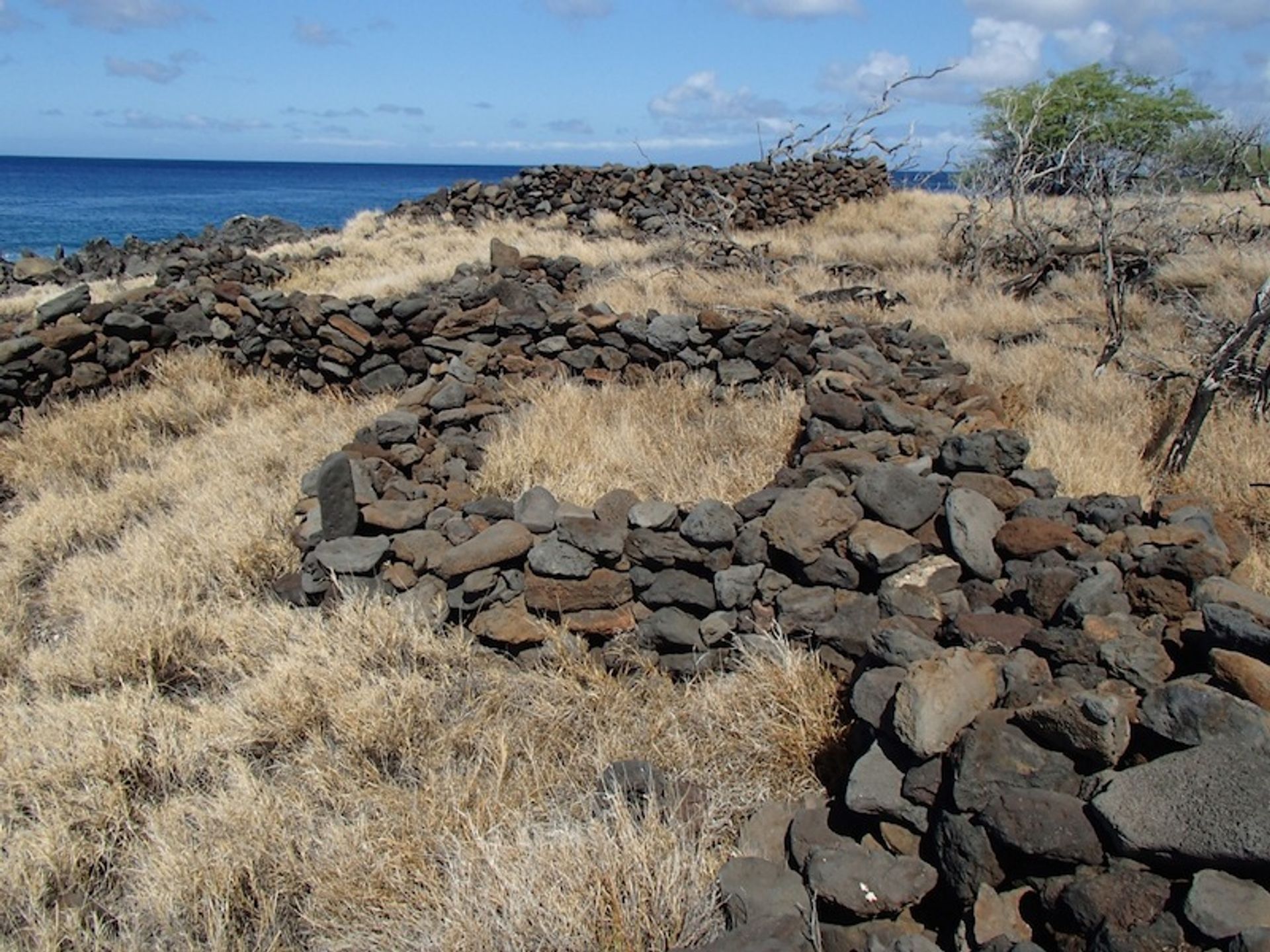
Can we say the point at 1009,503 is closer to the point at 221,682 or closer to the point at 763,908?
the point at 763,908

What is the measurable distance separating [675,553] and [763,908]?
73.7 inches

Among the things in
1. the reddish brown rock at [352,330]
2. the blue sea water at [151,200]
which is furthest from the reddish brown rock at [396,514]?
the blue sea water at [151,200]

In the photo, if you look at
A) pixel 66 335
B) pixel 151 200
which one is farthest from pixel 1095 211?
pixel 151 200

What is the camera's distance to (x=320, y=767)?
11.0 ft

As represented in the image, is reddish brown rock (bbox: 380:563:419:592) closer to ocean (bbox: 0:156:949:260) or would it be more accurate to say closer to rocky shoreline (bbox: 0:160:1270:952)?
rocky shoreline (bbox: 0:160:1270:952)

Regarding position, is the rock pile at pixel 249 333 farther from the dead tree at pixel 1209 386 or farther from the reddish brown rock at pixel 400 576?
the dead tree at pixel 1209 386

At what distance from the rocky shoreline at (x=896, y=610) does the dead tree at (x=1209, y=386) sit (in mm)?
1078

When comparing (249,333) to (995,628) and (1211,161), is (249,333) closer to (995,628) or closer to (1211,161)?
(995,628)

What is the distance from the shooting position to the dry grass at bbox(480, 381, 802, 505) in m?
5.29

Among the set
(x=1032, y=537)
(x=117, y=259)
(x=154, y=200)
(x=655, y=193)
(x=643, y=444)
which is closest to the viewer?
(x=1032, y=537)

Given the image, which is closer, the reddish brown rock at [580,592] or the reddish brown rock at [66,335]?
the reddish brown rock at [580,592]

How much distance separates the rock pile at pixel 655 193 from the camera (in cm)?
1752

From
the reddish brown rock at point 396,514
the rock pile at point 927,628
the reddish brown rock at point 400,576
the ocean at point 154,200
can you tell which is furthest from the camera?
the ocean at point 154,200

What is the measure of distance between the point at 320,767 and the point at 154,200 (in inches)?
2874
